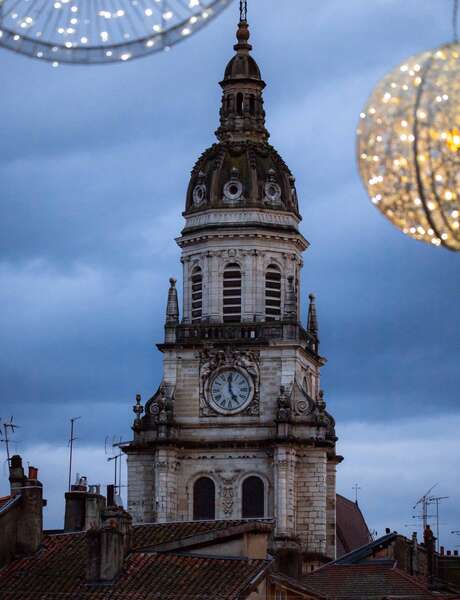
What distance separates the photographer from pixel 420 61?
22422mm

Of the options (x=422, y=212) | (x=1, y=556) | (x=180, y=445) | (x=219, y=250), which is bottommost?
(x=422, y=212)

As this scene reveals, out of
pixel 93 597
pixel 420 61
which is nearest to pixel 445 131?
pixel 420 61

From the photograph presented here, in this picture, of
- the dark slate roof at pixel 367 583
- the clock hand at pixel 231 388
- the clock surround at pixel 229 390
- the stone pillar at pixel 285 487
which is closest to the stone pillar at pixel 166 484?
the clock surround at pixel 229 390

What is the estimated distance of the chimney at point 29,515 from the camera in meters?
54.9

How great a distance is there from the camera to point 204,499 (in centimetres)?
8856

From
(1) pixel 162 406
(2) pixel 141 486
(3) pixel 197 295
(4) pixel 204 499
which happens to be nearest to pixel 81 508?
(4) pixel 204 499

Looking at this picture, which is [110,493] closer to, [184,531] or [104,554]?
[184,531]

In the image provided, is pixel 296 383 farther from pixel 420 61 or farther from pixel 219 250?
pixel 420 61

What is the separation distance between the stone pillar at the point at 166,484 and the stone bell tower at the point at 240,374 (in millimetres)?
50

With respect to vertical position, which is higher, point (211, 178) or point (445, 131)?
point (211, 178)

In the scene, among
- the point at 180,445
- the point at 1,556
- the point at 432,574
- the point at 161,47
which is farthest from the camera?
the point at 180,445

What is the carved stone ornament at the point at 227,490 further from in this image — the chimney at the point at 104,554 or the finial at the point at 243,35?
the chimney at the point at 104,554

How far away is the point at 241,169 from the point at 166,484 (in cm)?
1244

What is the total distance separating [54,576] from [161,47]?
31.8 m
